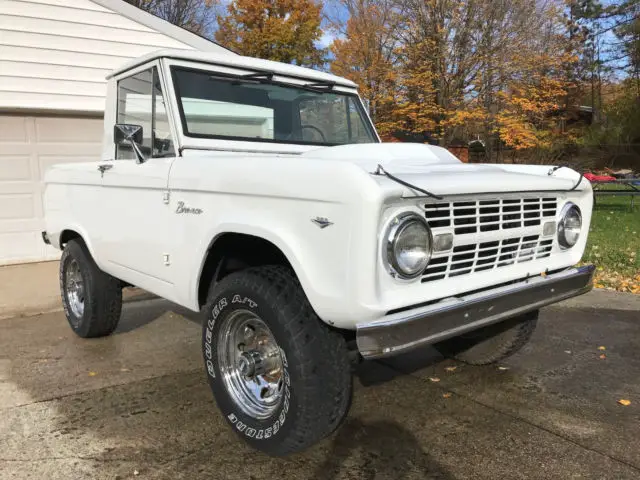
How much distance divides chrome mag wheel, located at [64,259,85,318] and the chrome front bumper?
330 cm

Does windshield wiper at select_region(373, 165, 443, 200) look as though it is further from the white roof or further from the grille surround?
the white roof

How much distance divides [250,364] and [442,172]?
4.46 ft

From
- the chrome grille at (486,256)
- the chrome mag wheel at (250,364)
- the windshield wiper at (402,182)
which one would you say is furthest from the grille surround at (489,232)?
the chrome mag wheel at (250,364)

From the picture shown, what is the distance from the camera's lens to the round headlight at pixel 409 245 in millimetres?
2258

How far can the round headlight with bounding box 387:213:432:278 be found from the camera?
2.26m

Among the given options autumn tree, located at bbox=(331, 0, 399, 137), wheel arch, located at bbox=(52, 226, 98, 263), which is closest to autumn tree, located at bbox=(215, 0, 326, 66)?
autumn tree, located at bbox=(331, 0, 399, 137)

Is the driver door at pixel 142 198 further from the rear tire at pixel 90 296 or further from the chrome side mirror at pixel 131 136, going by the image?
the rear tire at pixel 90 296

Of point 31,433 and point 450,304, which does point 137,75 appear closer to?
point 31,433

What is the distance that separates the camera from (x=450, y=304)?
245 cm

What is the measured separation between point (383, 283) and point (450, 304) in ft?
1.22

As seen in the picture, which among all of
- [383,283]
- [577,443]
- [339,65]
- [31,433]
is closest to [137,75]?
[31,433]

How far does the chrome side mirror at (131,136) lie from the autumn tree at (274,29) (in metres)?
23.0

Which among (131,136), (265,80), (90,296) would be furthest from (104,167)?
(265,80)

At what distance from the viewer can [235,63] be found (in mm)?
3805
